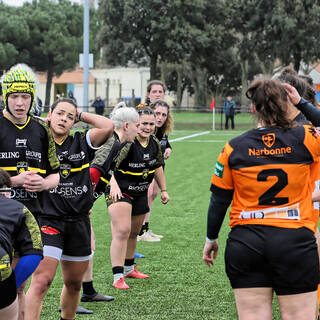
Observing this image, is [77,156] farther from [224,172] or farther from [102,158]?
[224,172]

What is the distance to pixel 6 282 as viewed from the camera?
10.7 ft

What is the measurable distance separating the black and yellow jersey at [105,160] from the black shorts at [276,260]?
89.7 inches

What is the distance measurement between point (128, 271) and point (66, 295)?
226 centimetres

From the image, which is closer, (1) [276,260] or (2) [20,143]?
(1) [276,260]

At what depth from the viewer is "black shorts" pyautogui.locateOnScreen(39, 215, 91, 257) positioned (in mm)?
4691

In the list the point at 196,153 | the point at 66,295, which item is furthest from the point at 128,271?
the point at 196,153

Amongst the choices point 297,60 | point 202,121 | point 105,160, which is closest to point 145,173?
point 105,160

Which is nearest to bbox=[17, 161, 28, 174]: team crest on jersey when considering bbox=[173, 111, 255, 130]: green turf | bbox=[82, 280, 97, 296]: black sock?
bbox=[82, 280, 97, 296]: black sock

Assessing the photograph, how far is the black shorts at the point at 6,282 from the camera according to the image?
10.4 ft

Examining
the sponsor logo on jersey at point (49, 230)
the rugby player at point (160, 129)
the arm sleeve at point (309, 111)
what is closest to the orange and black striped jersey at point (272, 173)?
the arm sleeve at point (309, 111)

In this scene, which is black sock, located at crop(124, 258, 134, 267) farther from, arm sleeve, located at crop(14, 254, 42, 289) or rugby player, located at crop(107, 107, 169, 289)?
arm sleeve, located at crop(14, 254, 42, 289)

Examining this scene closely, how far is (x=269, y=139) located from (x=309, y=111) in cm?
85

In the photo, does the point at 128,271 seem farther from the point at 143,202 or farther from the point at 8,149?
the point at 8,149

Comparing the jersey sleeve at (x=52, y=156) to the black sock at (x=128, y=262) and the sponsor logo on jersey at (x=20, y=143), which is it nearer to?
the sponsor logo on jersey at (x=20, y=143)
